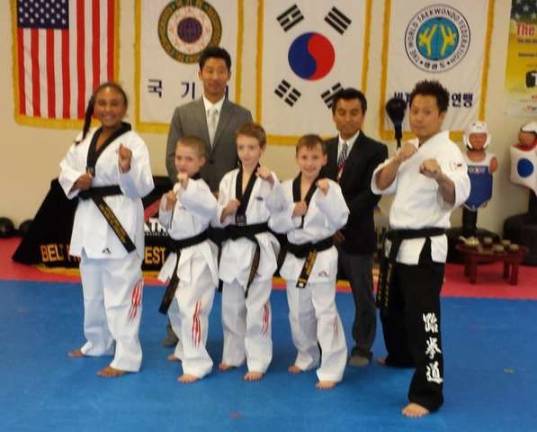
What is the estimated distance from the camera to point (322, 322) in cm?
392

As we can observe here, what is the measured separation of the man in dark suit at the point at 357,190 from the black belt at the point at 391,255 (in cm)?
27

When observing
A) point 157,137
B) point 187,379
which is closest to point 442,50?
point 157,137

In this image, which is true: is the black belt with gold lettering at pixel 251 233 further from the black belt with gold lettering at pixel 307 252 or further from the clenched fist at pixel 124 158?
the clenched fist at pixel 124 158

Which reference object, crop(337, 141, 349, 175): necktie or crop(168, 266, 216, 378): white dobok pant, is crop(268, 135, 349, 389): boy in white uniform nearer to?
crop(337, 141, 349, 175): necktie

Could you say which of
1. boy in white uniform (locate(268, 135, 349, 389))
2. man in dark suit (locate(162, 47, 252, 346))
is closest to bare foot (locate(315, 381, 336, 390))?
boy in white uniform (locate(268, 135, 349, 389))

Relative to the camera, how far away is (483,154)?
6.97 m

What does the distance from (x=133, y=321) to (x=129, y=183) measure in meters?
0.83

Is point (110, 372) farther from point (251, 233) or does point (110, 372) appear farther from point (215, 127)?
point (215, 127)

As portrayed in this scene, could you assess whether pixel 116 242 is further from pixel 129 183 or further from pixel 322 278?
pixel 322 278

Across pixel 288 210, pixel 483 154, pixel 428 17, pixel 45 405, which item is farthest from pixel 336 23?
pixel 45 405

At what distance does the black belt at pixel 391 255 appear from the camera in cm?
361

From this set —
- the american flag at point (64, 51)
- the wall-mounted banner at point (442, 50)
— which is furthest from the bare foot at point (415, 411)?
the american flag at point (64, 51)

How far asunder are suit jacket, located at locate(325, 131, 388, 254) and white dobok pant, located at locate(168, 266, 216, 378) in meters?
0.90

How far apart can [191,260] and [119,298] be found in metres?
0.49
